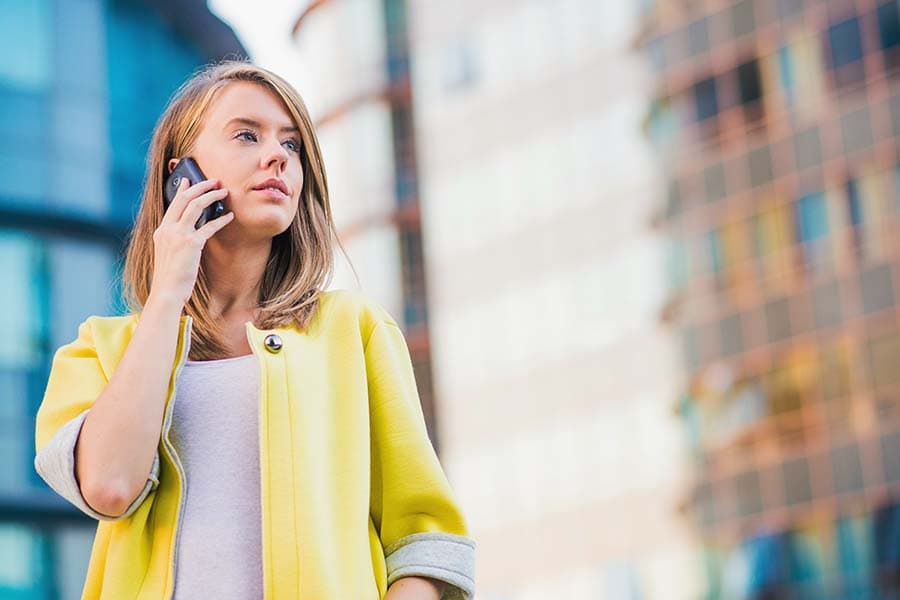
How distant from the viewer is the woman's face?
383 centimetres

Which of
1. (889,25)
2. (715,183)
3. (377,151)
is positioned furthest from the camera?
(377,151)

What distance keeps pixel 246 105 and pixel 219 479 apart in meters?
0.82

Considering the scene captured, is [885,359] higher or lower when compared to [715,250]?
lower

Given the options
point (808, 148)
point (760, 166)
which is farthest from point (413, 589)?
point (760, 166)

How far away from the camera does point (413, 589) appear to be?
142 inches

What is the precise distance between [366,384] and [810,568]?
93.2 feet

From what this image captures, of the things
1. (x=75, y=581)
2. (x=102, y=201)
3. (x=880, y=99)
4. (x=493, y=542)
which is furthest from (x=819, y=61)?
(x=75, y=581)

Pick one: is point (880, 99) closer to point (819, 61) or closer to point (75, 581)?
point (819, 61)

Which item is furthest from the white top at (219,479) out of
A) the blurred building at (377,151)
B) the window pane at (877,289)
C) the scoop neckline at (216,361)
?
the blurred building at (377,151)

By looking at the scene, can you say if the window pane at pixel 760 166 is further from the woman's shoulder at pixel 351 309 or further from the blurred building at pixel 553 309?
the woman's shoulder at pixel 351 309

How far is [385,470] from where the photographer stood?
12.4 ft

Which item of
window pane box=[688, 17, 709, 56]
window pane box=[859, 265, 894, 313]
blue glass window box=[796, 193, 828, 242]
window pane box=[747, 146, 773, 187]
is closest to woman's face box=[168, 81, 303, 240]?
window pane box=[859, 265, 894, 313]

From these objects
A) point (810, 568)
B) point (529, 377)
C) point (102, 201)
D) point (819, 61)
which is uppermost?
point (819, 61)

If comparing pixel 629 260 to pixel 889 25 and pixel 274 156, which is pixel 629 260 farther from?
pixel 274 156
